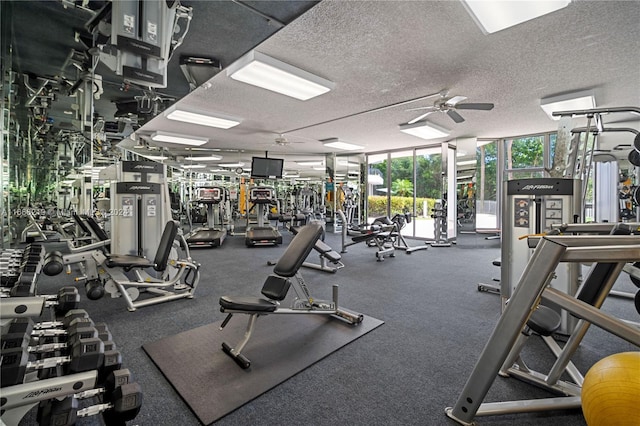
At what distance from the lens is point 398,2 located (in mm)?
2287

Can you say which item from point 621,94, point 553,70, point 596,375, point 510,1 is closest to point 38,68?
point 510,1

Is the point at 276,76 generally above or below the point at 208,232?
above

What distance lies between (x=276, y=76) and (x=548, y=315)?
3.42m

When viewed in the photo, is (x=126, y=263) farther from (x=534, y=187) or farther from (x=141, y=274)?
(x=534, y=187)

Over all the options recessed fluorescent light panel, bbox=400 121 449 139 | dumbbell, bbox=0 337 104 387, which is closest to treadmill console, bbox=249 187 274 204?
recessed fluorescent light panel, bbox=400 121 449 139

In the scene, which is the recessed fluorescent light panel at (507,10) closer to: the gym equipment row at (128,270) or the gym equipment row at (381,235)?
the gym equipment row at (128,270)

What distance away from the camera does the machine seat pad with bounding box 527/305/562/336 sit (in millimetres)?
1437

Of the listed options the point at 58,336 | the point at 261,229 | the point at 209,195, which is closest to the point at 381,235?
the point at 261,229

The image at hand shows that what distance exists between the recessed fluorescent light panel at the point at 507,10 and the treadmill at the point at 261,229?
5.79 metres

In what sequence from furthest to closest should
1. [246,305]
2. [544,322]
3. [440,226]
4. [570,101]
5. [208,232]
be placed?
[208,232], [440,226], [570,101], [246,305], [544,322]

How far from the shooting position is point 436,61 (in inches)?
129

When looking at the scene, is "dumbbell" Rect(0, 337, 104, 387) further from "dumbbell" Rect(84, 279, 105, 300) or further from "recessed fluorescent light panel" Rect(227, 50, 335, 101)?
"recessed fluorescent light panel" Rect(227, 50, 335, 101)

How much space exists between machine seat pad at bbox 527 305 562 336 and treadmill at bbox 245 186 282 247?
6.12m

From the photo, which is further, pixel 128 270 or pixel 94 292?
pixel 128 270
